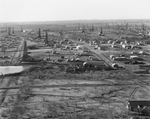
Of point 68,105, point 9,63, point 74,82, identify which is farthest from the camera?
point 9,63

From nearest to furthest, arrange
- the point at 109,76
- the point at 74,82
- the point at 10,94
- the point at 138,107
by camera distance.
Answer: the point at 138,107, the point at 10,94, the point at 74,82, the point at 109,76

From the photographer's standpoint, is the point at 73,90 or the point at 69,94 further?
the point at 73,90

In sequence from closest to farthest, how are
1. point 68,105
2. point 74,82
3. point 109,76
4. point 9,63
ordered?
point 68,105 → point 74,82 → point 109,76 → point 9,63

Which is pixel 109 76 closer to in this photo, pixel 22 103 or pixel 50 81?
pixel 50 81

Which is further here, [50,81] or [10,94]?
[50,81]

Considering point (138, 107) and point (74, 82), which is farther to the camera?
point (74, 82)

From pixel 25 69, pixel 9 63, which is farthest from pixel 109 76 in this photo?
pixel 9 63

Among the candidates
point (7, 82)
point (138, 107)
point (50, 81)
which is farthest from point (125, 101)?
point (7, 82)

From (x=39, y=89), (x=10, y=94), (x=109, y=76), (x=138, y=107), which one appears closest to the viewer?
(x=138, y=107)

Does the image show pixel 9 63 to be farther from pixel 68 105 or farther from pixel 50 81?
pixel 68 105
